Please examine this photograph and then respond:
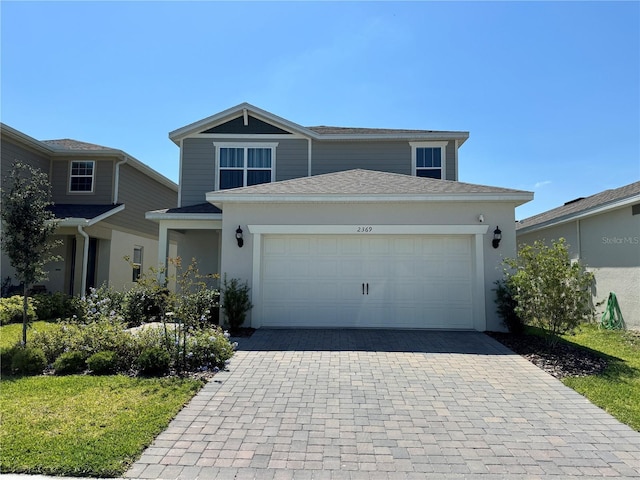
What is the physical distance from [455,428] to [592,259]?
10.2 m

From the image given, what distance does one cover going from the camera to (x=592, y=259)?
11.5 metres

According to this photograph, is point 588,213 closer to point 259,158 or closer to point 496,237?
point 496,237

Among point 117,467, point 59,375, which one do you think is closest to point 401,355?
point 117,467

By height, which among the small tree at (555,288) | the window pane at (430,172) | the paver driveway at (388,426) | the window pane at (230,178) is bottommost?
the paver driveway at (388,426)

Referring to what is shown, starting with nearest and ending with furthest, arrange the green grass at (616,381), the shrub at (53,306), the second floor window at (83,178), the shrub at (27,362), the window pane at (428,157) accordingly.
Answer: the green grass at (616,381)
the shrub at (27,362)
the shrub at (53,306)
the window pane at (428,157)
the second floor window at (83,178)

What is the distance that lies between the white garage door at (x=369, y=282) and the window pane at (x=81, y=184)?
34.8 feet

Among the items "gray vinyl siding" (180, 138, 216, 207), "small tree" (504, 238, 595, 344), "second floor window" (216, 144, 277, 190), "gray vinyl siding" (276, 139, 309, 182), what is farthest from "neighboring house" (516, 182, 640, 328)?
"gray vinyl siding" (180, 138, 216, 207)

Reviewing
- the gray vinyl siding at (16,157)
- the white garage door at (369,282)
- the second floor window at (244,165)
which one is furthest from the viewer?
the second floor window at (244,165)

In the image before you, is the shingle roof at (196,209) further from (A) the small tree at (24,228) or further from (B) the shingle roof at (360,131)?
(B) the shingle roof at (360,131)

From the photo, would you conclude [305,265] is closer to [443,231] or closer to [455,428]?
[443,231]

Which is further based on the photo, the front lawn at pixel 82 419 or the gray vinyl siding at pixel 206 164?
the gray vinyl siding at pixel 206 164

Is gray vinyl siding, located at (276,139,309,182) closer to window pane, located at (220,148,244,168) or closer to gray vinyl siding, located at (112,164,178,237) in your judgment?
window pane, located at (220,148,244,168)

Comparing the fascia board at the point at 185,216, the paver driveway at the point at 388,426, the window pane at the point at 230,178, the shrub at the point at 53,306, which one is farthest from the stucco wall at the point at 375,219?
the shrub at the point at 53,306

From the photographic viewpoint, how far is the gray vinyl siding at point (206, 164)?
13.8 meters
